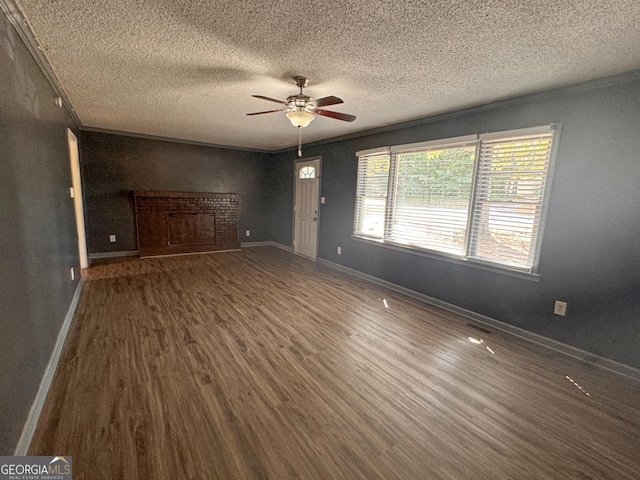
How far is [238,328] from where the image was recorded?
283cm

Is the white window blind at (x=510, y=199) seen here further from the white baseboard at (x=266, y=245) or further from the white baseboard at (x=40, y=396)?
the white baseboard at (x=266, y=245)

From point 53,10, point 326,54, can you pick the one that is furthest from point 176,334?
point 326,54

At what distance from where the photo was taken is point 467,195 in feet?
10.6

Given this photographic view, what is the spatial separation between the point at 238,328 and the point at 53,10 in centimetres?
262

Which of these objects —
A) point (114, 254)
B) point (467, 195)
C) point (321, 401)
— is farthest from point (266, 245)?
point (321, 401)

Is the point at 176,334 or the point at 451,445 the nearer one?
the point at 451,445

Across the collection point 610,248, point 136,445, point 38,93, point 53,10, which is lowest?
point 136,445

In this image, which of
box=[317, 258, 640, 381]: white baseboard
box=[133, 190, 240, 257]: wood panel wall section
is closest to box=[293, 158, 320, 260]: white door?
box=[133, 190, 240, 257]: wood panel wall section

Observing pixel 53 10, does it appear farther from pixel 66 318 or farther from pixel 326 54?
pixel 66 318

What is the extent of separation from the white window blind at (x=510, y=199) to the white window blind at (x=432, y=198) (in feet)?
0.52

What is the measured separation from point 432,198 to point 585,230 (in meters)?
1.53

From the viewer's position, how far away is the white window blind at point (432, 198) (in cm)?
330

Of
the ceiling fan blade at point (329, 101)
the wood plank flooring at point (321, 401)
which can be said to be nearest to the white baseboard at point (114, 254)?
the wood plank flooring at point (321, 401)

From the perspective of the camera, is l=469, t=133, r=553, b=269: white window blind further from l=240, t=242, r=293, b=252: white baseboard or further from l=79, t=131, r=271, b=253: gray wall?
l=79, t=131, r=271, b=253: gray wall
